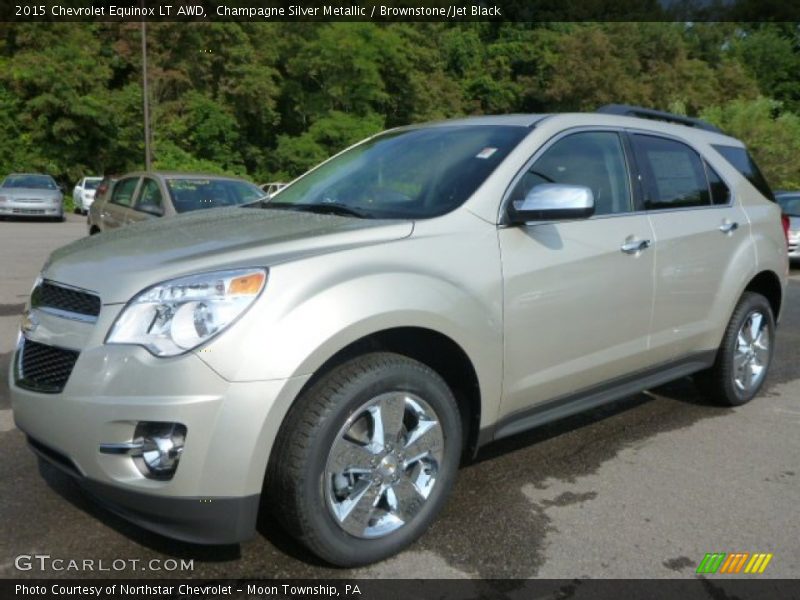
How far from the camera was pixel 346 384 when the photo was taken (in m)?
2.62

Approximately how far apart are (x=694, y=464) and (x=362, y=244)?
89.2 inches

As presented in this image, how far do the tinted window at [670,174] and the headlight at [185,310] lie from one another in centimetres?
238

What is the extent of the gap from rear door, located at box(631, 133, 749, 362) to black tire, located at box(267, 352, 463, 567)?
167 centimetres

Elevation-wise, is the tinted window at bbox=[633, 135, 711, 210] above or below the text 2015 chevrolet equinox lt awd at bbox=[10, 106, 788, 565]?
above

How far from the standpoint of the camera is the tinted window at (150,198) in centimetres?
Answer: 864

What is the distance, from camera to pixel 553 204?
313 cm

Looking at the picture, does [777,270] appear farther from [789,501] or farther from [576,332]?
[576,332]

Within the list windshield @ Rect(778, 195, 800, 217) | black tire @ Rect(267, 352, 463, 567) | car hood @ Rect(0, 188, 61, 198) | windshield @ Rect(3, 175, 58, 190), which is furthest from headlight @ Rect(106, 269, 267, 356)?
windshield @ Rect(3, 175, 58, 190)

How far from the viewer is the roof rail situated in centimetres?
441

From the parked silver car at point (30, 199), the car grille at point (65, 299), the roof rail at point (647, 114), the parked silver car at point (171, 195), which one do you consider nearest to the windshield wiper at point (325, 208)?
the car grille at point (65, 299)

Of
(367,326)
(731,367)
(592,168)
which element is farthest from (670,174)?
(367,326)

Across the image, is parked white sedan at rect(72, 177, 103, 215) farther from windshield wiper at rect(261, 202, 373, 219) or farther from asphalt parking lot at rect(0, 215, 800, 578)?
windshield wiper at rect(261, 202, 373, 219)

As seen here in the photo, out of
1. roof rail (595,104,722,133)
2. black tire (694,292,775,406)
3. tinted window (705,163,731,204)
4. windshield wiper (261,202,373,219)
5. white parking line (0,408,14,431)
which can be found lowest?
white parking line (0,408,14,431)

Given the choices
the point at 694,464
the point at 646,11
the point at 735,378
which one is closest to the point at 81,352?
the point at 694,464
